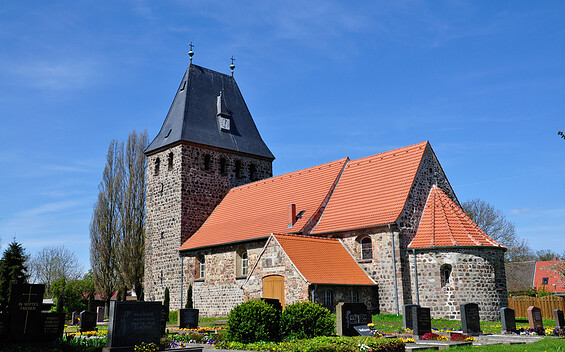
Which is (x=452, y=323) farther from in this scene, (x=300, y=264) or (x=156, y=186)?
(x=156, y=186)

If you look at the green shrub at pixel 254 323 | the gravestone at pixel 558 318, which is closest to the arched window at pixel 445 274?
the gravestone at pixel 558 318

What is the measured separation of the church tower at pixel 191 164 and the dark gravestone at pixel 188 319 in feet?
34.5

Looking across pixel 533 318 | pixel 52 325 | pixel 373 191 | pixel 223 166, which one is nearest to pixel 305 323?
pixel 52 325

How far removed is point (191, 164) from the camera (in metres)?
33.2

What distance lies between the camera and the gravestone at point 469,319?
16781 millimetres

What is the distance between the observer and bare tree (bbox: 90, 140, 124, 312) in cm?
3659

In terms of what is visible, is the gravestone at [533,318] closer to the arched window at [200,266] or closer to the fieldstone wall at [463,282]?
Answer: the fieldstone wall at [463,282]

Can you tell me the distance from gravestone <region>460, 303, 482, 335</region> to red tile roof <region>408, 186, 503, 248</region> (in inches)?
177

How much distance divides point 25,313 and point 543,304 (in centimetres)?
2639

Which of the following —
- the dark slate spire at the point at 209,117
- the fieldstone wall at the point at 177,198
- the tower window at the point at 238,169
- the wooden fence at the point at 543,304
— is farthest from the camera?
the tower window at the point at 238,169

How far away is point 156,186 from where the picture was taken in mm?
34781

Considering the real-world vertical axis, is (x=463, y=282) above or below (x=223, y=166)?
below

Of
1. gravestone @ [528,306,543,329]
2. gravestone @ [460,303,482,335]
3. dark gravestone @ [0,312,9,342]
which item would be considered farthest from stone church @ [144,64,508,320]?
dark gravestone @ [0,312,9,342]

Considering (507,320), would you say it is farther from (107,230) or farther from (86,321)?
(107,230)
